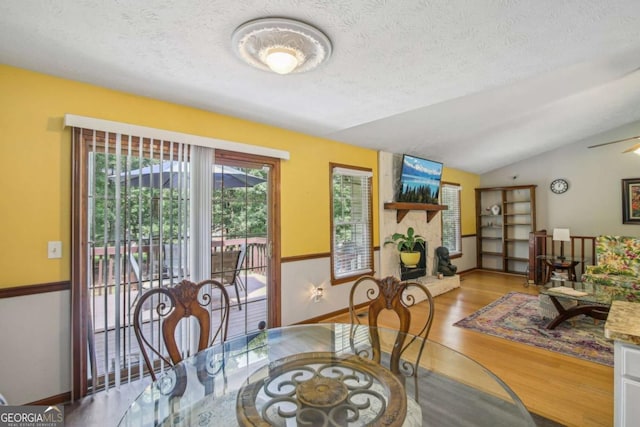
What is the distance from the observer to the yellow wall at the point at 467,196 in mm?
6840

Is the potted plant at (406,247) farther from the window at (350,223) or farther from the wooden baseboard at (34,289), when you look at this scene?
the wooden baseboard at (34,289)

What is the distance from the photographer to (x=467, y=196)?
7.23 meters

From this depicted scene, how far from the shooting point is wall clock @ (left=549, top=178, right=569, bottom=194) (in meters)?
6.45

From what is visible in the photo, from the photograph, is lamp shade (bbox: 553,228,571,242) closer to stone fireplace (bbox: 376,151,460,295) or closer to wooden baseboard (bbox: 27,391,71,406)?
stone fireplace (bbox: 376,151,460,295)

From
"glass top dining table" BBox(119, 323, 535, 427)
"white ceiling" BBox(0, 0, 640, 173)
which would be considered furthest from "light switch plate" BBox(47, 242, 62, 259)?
"glass top dining table" BBox(119, 323, 535, 427)

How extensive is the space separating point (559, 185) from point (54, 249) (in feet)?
27.8

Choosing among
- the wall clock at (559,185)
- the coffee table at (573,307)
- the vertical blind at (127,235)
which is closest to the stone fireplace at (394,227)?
the coffee table at (573,307)

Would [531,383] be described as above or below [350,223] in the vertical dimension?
below

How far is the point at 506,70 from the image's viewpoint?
219 centimetres

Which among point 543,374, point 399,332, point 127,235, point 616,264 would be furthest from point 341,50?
point 616,264

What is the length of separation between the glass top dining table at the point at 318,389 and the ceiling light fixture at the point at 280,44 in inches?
69.0

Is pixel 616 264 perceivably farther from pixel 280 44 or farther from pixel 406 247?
pixel 280 44

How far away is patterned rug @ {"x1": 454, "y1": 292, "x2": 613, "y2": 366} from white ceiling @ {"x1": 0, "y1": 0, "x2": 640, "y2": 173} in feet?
8.86

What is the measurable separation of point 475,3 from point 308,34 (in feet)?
2.81
